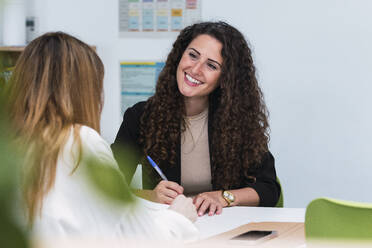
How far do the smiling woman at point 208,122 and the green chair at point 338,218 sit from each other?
0.89 meters

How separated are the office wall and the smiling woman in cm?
110

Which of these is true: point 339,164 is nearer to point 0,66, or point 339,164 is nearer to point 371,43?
point 371,43

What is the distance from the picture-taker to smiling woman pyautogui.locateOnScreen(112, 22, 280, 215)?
2117mm

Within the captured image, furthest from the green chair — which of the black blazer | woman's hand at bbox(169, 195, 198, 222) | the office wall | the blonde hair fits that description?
the office wall

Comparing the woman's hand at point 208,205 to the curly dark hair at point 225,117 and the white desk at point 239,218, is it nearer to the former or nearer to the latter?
the white desk at point 239,218

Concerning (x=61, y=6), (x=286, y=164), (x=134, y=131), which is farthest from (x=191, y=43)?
(x=61, y=6)

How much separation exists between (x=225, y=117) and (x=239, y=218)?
620mm

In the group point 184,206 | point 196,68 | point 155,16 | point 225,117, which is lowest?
point 184,206

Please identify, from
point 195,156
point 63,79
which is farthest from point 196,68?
point 63,79

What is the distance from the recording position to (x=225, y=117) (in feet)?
7.09

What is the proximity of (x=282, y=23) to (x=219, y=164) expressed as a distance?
5.08ft

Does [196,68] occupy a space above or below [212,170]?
above

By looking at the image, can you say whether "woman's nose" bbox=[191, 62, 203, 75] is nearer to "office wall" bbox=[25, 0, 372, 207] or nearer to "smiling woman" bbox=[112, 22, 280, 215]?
"smiling woman" bbox=[112, 22, 280, 215]

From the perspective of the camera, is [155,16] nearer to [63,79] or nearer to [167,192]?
[167,192]
